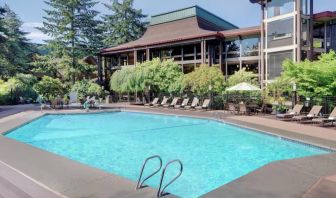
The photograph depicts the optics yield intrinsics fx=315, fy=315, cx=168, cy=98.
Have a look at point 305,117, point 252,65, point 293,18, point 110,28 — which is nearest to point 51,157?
point 305,117

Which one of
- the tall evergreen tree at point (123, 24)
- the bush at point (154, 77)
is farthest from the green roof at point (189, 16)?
the tall evergreen tree at point (123, 24)

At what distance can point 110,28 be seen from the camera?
4609cm

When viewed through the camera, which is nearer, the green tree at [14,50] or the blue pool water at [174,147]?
the blue pool water at [174,147]

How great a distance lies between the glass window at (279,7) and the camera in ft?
71.8

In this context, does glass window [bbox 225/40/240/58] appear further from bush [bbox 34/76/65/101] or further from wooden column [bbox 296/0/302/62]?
bush [bbox 34/76/65/101]

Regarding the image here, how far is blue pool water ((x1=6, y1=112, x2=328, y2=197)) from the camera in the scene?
7.99 meters

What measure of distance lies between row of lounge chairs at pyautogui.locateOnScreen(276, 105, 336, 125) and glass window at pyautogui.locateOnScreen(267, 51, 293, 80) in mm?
7420

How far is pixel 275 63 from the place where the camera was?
2294 centimetres

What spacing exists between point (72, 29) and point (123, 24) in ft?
27.1

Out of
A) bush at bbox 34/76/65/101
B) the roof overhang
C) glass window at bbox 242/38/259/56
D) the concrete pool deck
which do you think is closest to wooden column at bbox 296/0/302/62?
the roof overhang

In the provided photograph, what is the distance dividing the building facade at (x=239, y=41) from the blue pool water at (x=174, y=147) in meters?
9.70

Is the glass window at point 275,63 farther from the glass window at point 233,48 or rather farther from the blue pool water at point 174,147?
the blue pool water at point 174,147

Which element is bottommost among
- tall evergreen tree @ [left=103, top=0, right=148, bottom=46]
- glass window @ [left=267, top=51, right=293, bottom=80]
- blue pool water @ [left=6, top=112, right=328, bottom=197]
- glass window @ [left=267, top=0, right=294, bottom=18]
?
blue pool water @ [left=6, top=112, right=328, bottom=197]

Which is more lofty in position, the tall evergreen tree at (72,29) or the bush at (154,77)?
the tall evergreen tree at (72,29)
